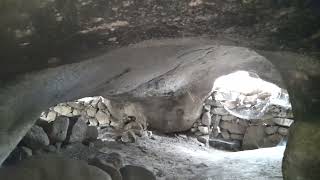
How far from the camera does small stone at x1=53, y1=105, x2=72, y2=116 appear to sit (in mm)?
5383

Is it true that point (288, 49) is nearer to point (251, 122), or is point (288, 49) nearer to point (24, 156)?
point (24, 156)

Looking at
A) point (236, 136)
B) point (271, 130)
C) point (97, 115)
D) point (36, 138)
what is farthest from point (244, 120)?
point (36, 138)

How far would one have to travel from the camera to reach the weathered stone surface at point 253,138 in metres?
5.49

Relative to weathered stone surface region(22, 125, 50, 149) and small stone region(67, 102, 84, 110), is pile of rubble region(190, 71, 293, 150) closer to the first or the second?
small stone region(67, 102, 84, 110)

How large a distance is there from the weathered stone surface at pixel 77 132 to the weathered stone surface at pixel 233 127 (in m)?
2.67

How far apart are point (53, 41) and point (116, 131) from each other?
3.33 meters

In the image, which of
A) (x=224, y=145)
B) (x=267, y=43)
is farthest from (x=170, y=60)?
(x=224, y=145)

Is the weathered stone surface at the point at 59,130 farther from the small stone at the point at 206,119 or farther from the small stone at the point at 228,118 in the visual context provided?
the small stone at the point at 228,118

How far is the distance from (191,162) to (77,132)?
1.18 metres

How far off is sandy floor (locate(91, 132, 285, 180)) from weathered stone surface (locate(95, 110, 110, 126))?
0.88 metres

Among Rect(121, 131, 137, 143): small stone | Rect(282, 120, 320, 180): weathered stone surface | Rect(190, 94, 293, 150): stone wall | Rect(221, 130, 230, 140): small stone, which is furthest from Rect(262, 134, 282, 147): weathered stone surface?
Rect(282, 120, 320, 180): weathered stone surface

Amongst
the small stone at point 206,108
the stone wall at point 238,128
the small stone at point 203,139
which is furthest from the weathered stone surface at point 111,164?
the small stone at point 206,108

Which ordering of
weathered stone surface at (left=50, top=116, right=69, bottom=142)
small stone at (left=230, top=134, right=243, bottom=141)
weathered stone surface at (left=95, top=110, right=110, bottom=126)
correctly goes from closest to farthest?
weathered stone surface at (left=50, top=116, right=69, bottom=142) → weathered stone surface at (left=95, top=110, right=110, bottom=126) → small stone at (left=230, top=134, right=243, bottom=141)

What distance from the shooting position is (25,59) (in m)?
1.63
